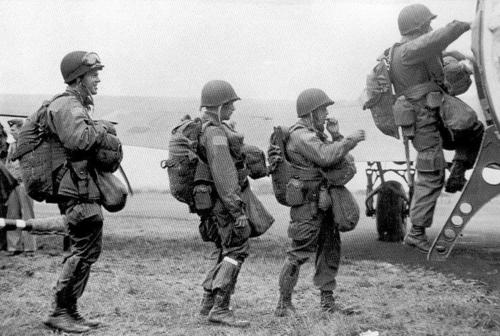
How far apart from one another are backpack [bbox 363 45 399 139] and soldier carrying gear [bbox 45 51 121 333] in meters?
2.56

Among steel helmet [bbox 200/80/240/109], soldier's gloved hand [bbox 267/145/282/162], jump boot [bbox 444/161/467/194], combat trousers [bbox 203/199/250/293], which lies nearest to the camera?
jump boot [bbox 444/161/467/194]

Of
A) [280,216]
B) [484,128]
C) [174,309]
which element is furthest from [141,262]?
[280,216]

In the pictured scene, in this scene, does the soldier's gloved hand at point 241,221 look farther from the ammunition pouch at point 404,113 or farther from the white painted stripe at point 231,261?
the ammunition pouch at point 404,113

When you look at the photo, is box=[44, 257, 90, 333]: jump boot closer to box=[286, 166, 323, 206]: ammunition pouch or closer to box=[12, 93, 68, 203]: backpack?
box=[12, 93, 68, 203]: backpack

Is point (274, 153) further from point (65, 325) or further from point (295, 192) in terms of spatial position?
point (65, 325)

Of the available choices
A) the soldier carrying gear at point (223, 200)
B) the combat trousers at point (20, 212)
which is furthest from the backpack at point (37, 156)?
the combat trousers at point (20, 212)

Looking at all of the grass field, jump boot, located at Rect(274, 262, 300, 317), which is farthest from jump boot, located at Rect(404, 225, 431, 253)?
jump boot, located at Rect(274, 262, 300, 317)

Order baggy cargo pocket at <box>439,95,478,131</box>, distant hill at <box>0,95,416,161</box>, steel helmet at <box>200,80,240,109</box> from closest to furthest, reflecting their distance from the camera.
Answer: baggy cargo pocket at <box>439,95,478,131</box> < steel helmet at <box>200,80,240,109</box> < distant hill at <box>0,95,416,161</box>

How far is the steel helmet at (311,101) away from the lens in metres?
6.42

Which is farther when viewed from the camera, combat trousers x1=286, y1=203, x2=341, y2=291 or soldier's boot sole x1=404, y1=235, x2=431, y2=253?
combat trousers x1=286, y1=203, x2=341, y2=291

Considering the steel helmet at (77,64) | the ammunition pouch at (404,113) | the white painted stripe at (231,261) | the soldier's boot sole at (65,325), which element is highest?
the steel helmet at (77,64)

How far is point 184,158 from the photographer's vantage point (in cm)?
595

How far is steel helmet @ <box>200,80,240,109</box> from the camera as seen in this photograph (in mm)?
6195

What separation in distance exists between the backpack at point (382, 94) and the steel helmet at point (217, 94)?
1.41 m
